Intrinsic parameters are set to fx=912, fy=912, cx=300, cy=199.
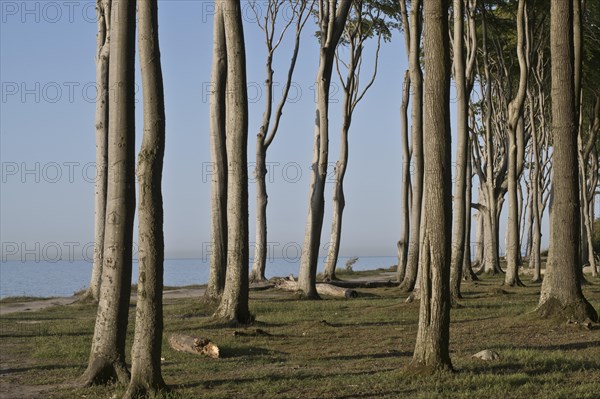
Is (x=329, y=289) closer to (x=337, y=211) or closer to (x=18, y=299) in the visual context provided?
(x=337, y=211)

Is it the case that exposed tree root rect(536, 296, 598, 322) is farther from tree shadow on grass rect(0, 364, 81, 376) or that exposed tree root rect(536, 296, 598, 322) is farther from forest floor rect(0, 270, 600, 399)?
tree shadow on grass rect(0, 364, 81, 376)

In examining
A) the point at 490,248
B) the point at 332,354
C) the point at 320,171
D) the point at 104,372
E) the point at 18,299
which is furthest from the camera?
the point at 490,248

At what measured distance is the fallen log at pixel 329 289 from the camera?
23.2 m

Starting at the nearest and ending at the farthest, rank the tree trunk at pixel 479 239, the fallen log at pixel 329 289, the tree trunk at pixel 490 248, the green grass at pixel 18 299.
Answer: the fallen log at pixel 329 289
the green grass at pixel 18 299
the tree trunk at pixel 490 248
the tree trunk at pixel 479 239

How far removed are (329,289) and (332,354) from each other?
11.5 m

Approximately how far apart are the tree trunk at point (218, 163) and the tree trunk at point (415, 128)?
4.65 metres

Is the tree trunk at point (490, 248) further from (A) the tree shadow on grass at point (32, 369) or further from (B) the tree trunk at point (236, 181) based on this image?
(A) the tree shadow on grass at point (32, 369)

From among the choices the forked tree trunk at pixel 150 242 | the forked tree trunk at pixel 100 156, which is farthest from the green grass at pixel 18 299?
the forked tree trunk at pixel 150 242

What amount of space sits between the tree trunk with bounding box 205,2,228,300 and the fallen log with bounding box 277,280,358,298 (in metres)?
4.59

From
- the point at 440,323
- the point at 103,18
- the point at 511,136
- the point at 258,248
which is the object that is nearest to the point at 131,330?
the point at 440,323

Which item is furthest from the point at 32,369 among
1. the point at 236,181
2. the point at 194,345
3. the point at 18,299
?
the point at 18,299

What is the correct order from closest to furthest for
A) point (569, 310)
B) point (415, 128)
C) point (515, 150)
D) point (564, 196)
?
point (569, 310)
point (564, 196)
point (415, 128)
point (515, 150)

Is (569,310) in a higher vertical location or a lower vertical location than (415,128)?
lower

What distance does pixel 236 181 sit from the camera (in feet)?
52.7
